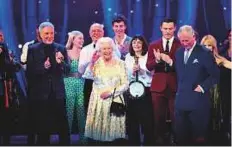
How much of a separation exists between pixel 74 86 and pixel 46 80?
11.9 inches

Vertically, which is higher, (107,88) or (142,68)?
(142,68)

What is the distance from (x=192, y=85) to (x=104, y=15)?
1182mm

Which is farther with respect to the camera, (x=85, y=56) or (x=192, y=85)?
(x=85, y=56)

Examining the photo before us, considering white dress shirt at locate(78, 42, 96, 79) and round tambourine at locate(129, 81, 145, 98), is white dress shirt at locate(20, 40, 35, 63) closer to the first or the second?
white dress shirt at locate(78, 42, 96, 79)

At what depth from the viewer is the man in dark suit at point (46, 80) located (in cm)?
625

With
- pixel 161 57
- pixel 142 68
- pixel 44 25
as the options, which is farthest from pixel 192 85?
pixel 44 25

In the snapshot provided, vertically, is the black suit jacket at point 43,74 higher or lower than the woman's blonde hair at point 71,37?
lower

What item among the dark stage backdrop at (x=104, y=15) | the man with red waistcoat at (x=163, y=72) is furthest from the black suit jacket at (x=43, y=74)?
the man with red waistcoat at (x=163, y=72)

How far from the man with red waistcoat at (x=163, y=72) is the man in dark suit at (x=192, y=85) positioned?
→ 64 millimetres

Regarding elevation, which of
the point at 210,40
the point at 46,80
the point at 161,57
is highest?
the point at 210,40

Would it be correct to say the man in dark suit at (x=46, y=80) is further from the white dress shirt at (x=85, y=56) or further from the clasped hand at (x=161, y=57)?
the clasped hand at (x=161, y=57)

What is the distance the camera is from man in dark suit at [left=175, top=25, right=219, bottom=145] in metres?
6.20

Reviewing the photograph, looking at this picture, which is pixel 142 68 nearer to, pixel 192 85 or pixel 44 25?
pixel 192 85

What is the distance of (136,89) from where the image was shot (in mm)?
6281
